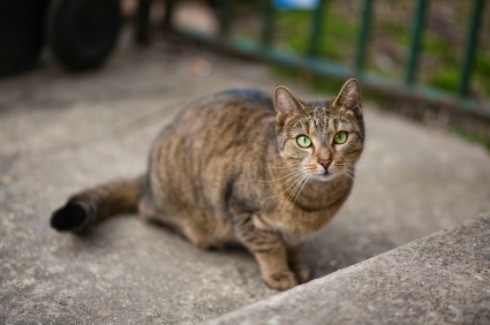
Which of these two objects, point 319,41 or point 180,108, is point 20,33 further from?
point 319,41

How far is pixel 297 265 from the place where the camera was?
9.68ft

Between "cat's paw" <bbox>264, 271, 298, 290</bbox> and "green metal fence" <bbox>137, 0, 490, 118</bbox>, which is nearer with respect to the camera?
"cat's paw" <bbox>264, 271, 298, 290</bbox>

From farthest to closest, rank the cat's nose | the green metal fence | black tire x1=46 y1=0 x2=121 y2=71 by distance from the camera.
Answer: black tire x1=46 y1=0 x2=121 y2=71 < the green metal fence < the cat's nose

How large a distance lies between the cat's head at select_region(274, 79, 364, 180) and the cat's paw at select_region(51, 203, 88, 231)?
3.26ft

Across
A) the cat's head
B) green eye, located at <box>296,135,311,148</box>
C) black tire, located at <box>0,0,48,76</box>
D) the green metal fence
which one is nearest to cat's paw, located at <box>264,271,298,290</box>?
the cat's head

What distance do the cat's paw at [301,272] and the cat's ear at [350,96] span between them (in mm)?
835

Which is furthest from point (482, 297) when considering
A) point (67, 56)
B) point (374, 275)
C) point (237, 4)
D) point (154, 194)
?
point (237, 4)

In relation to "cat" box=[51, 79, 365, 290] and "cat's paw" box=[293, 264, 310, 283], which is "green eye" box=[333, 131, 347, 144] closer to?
"cat" box=[51, 79, 365, 290]

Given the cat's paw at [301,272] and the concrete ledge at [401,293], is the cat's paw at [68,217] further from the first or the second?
the concrete ledge at [401,293]

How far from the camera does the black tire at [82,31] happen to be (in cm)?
462

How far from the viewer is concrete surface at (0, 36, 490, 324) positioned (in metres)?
2.53

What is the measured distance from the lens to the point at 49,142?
400 centimetres

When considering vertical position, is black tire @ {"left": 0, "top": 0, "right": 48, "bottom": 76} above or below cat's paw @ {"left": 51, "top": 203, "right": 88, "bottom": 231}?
above

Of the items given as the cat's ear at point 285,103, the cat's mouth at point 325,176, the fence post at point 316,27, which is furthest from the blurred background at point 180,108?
the cat's ear at point 285,103
